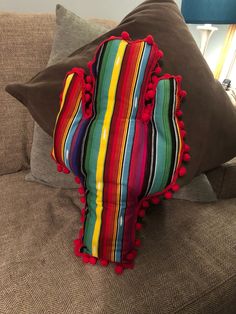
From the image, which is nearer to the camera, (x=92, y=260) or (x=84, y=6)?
(x=92, y=260)

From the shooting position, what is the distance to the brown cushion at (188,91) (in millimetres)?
680

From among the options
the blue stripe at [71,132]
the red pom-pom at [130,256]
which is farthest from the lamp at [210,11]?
the red pom-pom at [130,256]

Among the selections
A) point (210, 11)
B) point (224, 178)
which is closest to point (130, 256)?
point (224, 178)

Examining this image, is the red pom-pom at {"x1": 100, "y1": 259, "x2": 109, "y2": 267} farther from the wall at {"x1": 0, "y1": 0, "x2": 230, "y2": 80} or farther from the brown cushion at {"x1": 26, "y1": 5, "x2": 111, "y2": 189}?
the wall at {"x1": 0, "y1": 0, "x2": 230, "y2": 80}

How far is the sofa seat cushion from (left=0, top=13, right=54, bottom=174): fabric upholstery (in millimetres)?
156

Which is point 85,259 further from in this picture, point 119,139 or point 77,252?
point 119,139

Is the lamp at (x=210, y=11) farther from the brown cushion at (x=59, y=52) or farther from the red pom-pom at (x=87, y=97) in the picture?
the red pom-pom at (x=87, y=97)

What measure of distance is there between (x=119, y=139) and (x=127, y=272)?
0.28m

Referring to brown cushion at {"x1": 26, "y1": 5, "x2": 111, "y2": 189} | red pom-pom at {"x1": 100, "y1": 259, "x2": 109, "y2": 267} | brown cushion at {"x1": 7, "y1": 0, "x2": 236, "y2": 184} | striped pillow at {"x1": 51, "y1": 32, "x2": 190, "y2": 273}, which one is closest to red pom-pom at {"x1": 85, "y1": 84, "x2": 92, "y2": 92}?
striped pillow at {"x1": 51, "y1": 32, "x2": 190, "y2": 273}

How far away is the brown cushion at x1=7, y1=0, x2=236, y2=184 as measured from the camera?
26.8 inches

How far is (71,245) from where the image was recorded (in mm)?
659

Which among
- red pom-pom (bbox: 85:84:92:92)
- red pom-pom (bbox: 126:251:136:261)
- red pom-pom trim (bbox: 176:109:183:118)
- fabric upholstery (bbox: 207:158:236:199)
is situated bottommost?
red pom-pom (bbox: 126:251:136:261)

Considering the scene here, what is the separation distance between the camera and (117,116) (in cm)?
57

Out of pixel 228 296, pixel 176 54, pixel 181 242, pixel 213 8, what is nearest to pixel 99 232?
pixel 181 242
